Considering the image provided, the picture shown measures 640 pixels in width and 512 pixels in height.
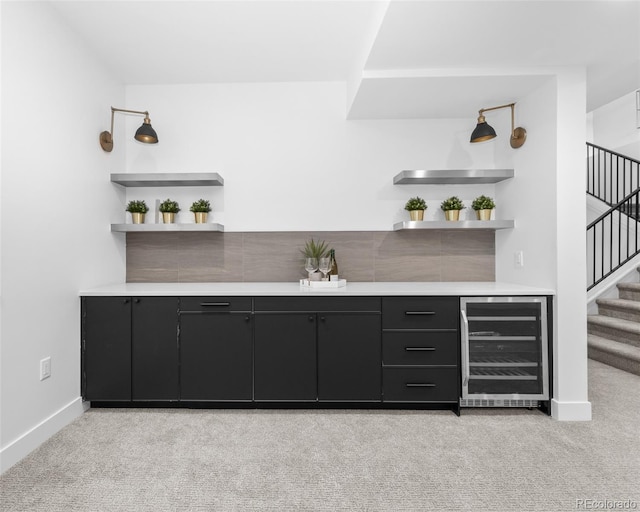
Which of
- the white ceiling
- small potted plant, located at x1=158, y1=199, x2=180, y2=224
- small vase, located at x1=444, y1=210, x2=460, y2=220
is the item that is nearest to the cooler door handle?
small vase, located at x1=444, y1=210, x2=460, y2=220

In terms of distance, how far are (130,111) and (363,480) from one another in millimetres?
3314

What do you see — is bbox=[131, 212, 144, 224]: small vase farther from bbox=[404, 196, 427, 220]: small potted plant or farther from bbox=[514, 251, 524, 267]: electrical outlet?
bbox=[514, 251, 524, 267]: electrical outlet

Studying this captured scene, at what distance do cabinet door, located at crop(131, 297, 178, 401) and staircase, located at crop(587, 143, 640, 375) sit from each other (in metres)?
4.18

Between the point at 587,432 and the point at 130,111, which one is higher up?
the point at 130,111

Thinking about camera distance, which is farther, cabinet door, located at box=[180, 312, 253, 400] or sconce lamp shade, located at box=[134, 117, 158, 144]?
sconce lamp shade, located at box=[134, 117, 158, 144]

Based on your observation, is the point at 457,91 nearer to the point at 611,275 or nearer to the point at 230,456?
the point at 230,456

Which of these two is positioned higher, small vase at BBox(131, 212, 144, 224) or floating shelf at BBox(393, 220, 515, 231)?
small vase at BBox(131, 212, 144, 224)

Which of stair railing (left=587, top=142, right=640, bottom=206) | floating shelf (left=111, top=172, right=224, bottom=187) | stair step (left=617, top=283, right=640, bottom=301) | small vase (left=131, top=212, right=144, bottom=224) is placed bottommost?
stair step (left=617, top=283, right=640, bottom=301)

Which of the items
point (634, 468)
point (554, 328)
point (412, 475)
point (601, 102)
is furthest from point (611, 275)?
point (412, 475)

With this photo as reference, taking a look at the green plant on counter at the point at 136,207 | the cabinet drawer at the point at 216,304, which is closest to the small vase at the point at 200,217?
the green plant on counter at the point at 136,207

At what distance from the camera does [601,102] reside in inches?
129

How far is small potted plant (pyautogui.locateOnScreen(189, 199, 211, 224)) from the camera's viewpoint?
3.26 m

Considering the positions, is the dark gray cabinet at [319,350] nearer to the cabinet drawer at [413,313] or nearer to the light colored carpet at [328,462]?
the cabinet drawer at [413,313]

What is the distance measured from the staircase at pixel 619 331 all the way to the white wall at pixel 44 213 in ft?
15.9
